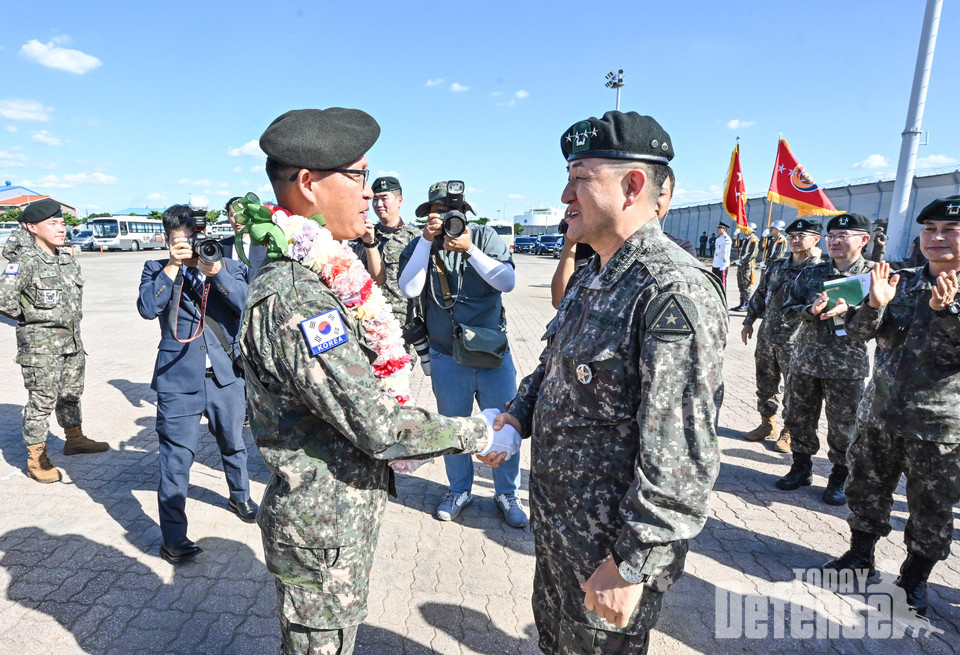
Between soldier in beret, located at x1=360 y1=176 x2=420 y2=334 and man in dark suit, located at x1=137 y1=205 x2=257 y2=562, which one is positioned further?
soldier in beret, located at x1=360 y1=176 x2=420 y2=334

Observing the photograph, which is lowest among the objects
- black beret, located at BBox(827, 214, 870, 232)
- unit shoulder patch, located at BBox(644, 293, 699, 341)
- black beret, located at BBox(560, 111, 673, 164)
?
unit shoulder patch, located at BBox(644, 293, 699, 341)

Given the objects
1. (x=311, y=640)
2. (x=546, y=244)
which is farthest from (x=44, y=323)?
(x=546, y=244)

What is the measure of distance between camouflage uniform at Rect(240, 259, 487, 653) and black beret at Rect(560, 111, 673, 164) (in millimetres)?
949

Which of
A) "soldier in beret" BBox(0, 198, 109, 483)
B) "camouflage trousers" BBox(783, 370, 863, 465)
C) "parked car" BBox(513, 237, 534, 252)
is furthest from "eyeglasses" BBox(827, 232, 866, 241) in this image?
"parked car" BBox(513, 237, 534, 252)

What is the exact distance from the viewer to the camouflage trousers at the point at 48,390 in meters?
4.29

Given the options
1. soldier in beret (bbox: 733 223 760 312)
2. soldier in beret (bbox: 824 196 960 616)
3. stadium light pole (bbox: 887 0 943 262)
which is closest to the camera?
soldier in beret (bbox: 824 196 960 616)

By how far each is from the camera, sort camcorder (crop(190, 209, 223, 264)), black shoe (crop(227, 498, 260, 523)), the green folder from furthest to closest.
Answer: black shoe (crop(227, 498, 260, 523)) < the green folder < camcorder (crop(190, 209, 223, 264))

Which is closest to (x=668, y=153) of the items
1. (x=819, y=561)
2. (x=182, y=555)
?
(x=819, y=561)

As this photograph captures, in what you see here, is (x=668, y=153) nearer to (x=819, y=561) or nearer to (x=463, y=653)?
(x=463, y=653)

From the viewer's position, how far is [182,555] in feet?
10.6

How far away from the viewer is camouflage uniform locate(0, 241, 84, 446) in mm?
4285

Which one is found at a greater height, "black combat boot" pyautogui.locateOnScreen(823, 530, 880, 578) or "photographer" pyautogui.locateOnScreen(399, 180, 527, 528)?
"photographer" pyautogui.locateOnScreen(399, 180, 527, 528)

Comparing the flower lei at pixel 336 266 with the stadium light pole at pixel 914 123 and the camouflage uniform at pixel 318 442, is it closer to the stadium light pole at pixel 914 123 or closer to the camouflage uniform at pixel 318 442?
the camouflage uniform at pixel 318 442

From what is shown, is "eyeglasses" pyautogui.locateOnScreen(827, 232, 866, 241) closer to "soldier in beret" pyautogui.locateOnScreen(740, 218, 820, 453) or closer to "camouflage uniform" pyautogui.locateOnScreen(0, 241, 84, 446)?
"soldier in beret" pyautogui.locateOnScreen(740, 218, 820, 453)
